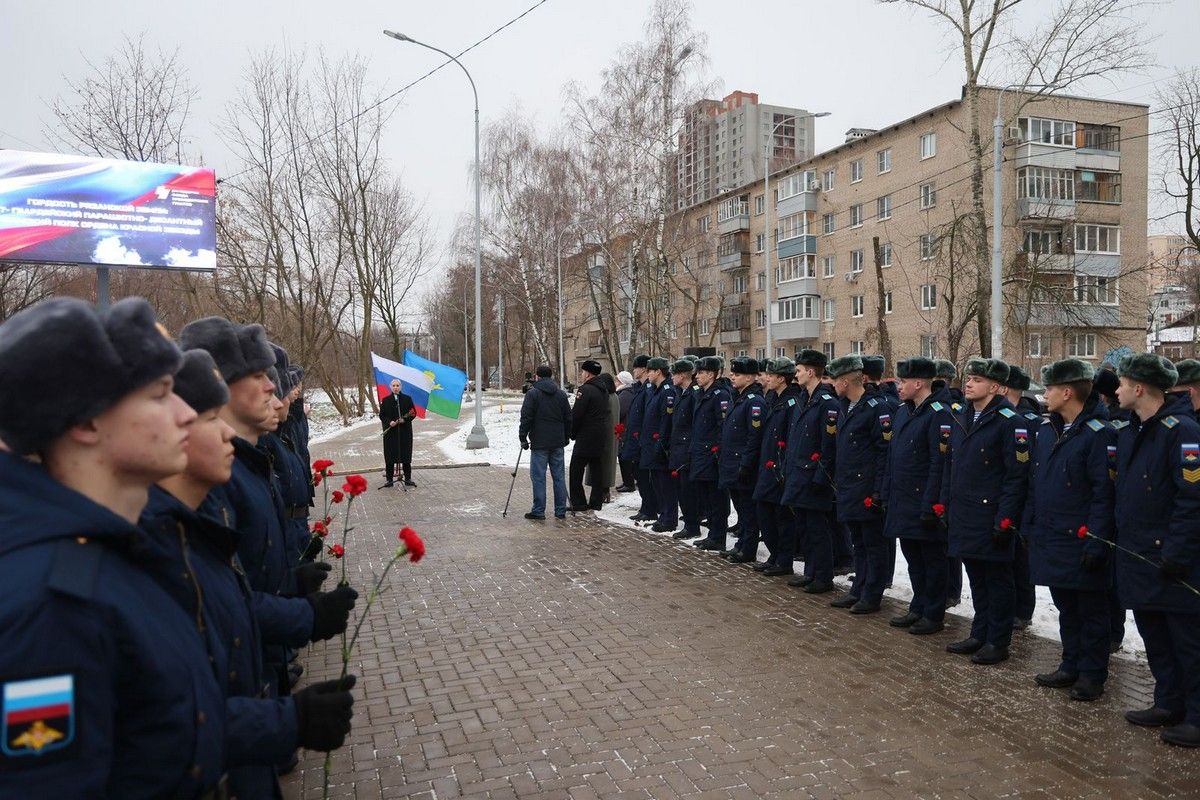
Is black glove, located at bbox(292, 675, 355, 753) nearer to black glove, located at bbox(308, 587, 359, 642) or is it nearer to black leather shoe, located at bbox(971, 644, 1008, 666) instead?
black glove, located at bbox(308, 587, 359, 642)

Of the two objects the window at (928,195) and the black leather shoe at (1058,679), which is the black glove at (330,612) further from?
the window at (928,195)

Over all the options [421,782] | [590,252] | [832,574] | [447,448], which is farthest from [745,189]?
[421,782]

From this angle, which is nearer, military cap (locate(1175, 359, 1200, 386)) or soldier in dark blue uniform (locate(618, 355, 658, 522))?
military cap (locate(1175, 359, 1200, 386))

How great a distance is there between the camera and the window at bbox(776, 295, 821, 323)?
50.4 meters

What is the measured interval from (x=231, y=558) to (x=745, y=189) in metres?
56.5

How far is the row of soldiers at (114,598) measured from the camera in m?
1.41

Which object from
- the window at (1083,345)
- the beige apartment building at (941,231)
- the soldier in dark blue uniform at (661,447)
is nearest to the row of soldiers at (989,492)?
the soldier in dark blue uniform at (661,447)

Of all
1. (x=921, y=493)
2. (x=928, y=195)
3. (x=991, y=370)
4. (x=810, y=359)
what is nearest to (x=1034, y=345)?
(x=928, y=195)

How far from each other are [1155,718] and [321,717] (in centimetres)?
478

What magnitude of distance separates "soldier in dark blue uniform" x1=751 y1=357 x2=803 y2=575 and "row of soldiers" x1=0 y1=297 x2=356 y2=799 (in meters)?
6.72

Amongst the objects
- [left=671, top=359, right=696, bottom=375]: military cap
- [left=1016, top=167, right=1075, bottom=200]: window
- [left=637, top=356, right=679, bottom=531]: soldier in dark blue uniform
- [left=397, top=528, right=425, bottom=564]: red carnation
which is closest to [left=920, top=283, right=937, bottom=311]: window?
[left=1016, top=167, right=1075, bottom=200]: window

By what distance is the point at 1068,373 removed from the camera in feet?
18.2

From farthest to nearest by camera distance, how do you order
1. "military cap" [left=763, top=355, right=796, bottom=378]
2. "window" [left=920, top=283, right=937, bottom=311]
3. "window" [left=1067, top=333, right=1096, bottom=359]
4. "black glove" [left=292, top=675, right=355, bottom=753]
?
"window" [left=1067, top=333, right=1096, bottom=359], "window" [left=920, top=283, right=937, bottom=311], "military cap" [left=763, top=355, right=796, bottom=378], "black glove" [left=292, top=675, right=355, bottom=753]

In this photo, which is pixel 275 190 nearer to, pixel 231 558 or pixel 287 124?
pixel 287 124
